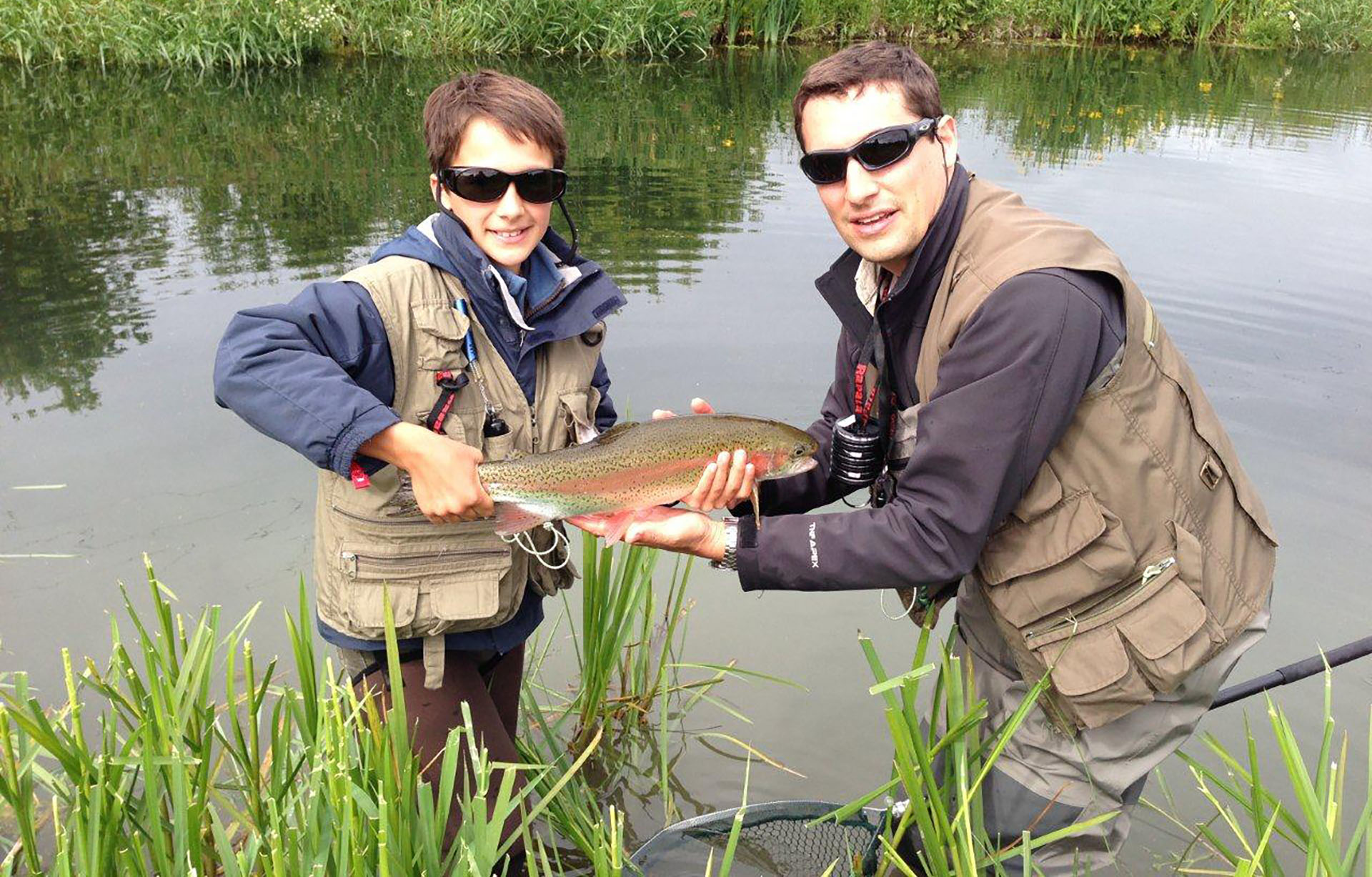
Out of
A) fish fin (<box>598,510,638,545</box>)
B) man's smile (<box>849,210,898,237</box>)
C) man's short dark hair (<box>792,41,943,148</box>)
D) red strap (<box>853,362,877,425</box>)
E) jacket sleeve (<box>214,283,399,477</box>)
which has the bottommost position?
fish fin (<box>598,510,638,545</box>)

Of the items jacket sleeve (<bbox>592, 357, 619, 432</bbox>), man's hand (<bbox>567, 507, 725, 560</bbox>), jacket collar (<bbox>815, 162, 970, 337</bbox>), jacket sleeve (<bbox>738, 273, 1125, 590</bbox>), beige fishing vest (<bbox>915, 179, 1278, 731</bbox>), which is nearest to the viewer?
jacket sleeve (<bbox>738, 273, 1125, 590</bbox>)

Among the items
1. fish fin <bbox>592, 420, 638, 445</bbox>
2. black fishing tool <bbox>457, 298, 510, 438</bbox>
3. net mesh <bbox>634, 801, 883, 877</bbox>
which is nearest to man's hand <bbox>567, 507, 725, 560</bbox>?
fish fin <bbox>592, 420, 638, 445</bbox>

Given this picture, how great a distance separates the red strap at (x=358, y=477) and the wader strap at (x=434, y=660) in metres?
0.52

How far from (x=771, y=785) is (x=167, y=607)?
2649 millimetres

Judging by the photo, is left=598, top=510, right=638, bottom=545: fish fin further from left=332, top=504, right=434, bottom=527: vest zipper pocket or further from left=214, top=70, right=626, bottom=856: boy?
left=332, top=504, right=434, bottom=527: vest zipper pocket

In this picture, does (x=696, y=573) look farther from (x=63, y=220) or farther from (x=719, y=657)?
(x=63, y=220)

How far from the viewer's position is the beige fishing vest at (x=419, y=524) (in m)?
3.13

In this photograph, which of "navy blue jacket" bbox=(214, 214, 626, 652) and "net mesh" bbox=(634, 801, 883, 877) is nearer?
"navy blue jacket" bbox=(214, 214, 626, 652)

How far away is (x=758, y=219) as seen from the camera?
39.0ft

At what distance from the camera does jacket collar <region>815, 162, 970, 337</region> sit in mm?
3012

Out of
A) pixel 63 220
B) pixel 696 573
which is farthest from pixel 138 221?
pixel 696 573

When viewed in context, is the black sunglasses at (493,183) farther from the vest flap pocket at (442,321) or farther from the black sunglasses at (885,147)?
the black sunglasses at (885,147)

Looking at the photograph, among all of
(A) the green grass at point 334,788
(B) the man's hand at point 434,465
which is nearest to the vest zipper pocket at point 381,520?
(B) the man's hand at point 434,465

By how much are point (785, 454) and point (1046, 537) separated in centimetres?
96
